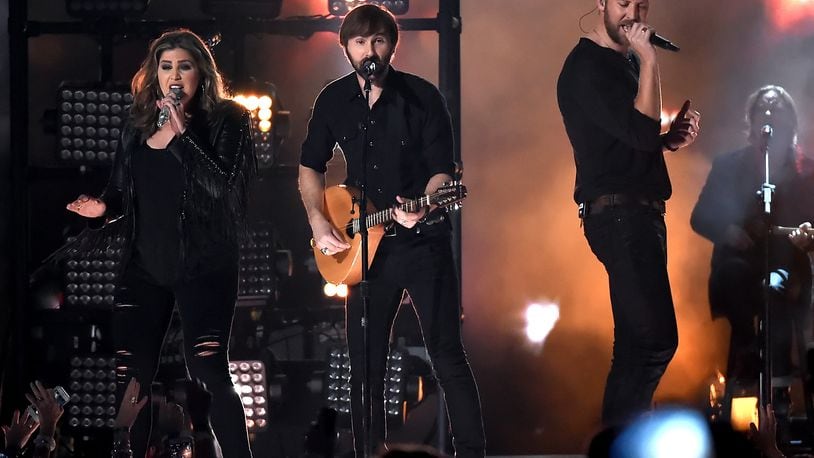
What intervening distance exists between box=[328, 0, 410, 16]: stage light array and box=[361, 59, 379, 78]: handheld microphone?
2014 mm

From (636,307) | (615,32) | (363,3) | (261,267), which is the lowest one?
(636,307)

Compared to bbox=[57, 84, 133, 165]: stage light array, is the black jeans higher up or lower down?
lower down

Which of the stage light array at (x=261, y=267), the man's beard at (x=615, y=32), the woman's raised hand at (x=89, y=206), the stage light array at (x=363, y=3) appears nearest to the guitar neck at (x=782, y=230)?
the man's beard at (x=615, y=32)

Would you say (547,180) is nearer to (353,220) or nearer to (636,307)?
(353,220)

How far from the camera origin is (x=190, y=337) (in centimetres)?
475

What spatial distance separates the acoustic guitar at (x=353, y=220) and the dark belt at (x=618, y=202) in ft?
1.97

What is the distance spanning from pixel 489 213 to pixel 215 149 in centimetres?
290

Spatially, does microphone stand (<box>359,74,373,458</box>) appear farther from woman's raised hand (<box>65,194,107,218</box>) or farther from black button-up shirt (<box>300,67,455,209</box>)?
woman's raised hand (<box>65,194,107,218</box>)

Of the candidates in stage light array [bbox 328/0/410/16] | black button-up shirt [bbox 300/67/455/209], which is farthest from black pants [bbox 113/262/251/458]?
stage light array [bbox 328/0/410/16]

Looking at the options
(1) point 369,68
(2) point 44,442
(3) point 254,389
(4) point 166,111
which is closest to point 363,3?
(1) point 369,68

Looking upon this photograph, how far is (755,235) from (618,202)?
119 inches

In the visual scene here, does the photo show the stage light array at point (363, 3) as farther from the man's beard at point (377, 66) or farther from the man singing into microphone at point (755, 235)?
the man singing into microphone at point (755, 235)

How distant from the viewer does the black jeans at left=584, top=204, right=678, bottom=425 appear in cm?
462

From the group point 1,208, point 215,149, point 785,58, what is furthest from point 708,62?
point 1,208
